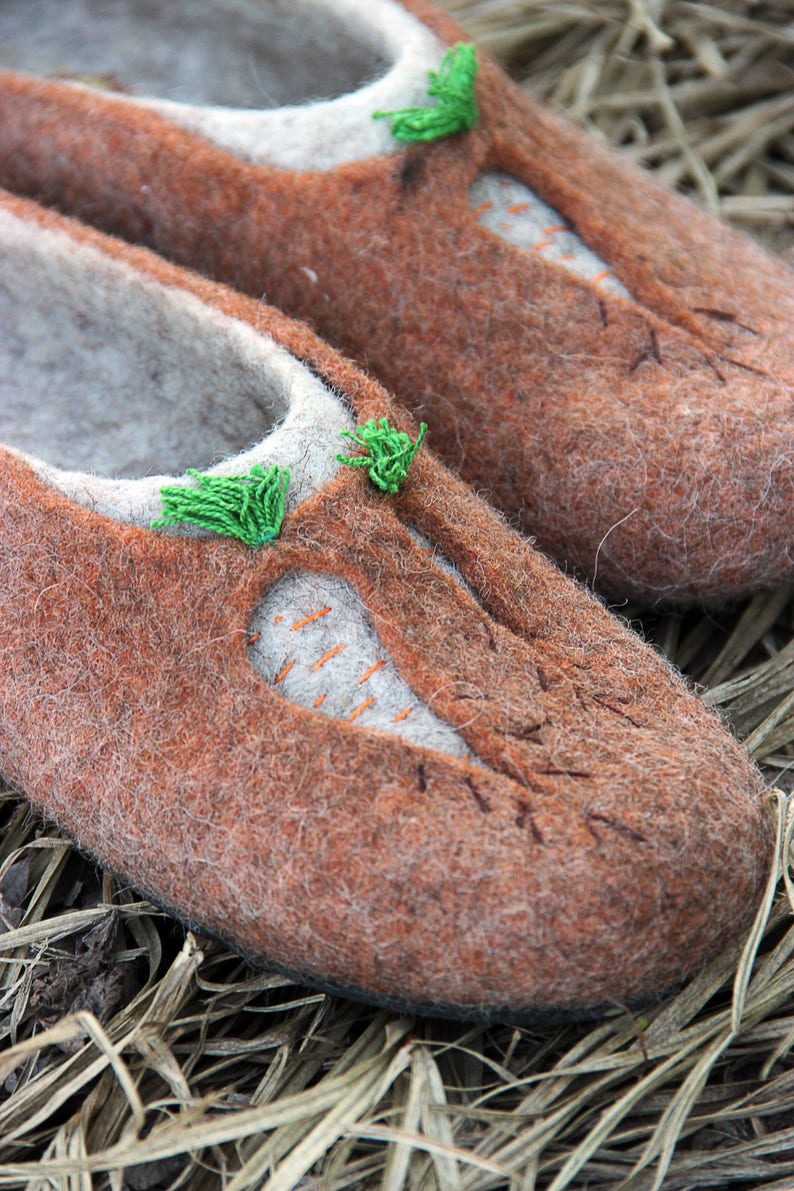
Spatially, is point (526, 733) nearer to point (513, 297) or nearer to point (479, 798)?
point (479, 798)

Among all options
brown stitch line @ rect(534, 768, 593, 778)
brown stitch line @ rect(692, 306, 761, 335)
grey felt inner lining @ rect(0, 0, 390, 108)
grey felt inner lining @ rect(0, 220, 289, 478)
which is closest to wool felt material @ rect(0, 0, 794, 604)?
brown stitch line @ rect(692, 306, 761, 335)

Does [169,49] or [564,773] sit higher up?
[169,49]

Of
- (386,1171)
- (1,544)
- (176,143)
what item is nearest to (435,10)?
(176,143)

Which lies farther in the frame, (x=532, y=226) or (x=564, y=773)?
(x=532, y=226)

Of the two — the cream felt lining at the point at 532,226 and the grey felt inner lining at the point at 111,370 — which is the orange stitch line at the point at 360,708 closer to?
the grey felt inner lining at the point at 111,370

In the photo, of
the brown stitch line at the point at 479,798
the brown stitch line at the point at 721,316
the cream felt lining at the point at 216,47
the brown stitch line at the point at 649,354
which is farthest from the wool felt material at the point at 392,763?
the cream felt lining at the point at 216,47

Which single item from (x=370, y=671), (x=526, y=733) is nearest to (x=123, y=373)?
(x=370, y=671)
